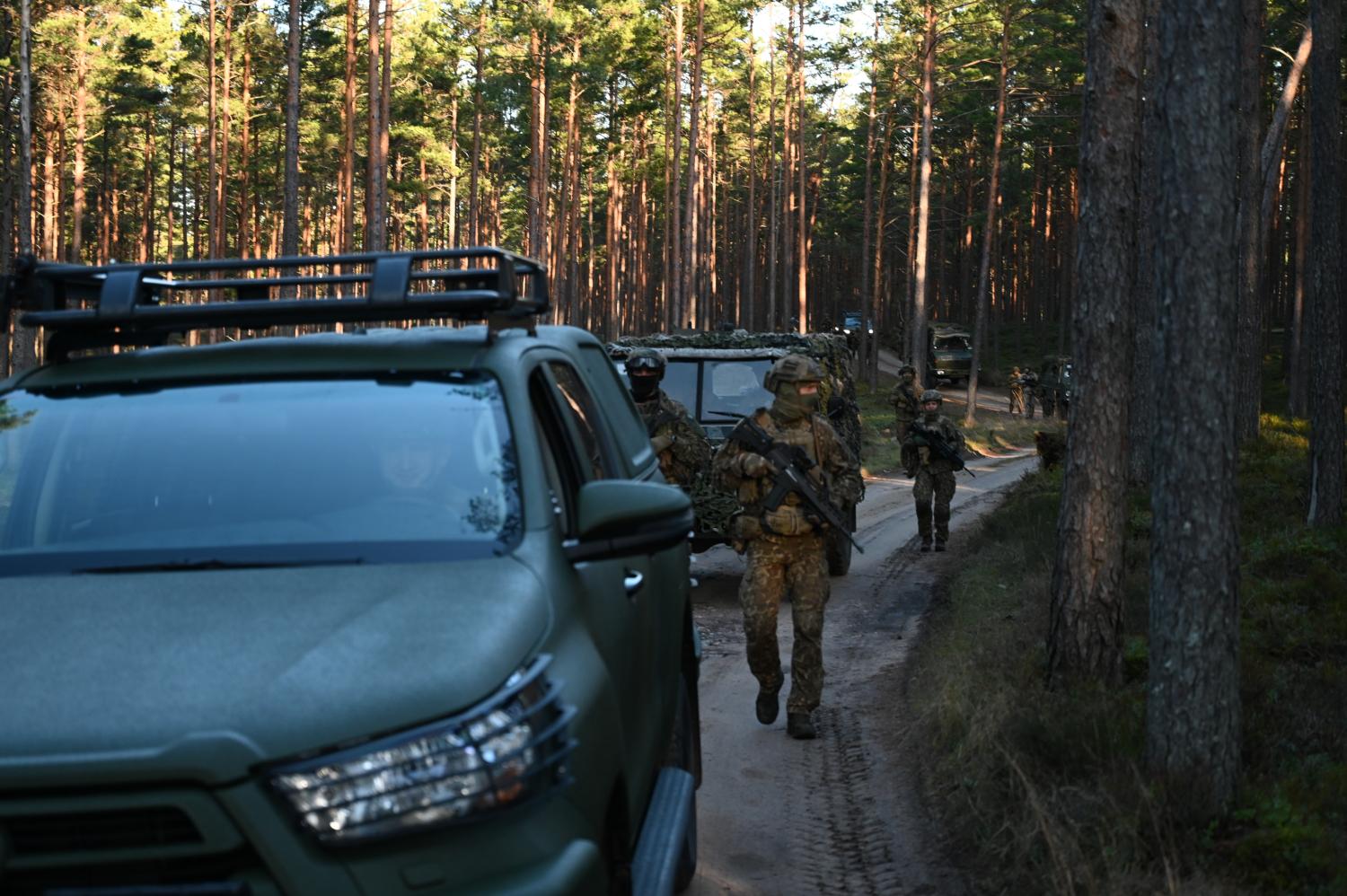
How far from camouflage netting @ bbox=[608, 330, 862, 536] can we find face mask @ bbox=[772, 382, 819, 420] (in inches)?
154

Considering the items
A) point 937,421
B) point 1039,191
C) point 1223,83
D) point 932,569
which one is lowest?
point 932,569

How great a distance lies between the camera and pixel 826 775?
25.9 feet

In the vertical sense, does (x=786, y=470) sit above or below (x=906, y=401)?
above

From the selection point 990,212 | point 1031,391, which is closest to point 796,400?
point 990,212

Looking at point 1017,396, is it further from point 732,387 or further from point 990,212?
point 732,387

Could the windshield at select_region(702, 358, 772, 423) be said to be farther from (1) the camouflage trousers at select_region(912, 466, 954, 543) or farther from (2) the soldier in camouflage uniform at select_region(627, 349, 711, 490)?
(1) the camouflage trousers at select_region(912, 466, 954, 543)

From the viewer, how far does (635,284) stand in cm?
7844

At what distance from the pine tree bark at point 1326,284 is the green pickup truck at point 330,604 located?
422 inches

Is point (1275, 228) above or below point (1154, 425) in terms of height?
above

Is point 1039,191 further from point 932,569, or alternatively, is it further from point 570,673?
point 570,673

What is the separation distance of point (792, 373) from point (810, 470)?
0.59 meters

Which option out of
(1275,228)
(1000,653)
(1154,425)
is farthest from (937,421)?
(1275,228)

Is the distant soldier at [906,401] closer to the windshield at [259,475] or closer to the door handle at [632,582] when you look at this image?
the door handle at [632,582]

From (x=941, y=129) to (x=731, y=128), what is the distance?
16.5m
